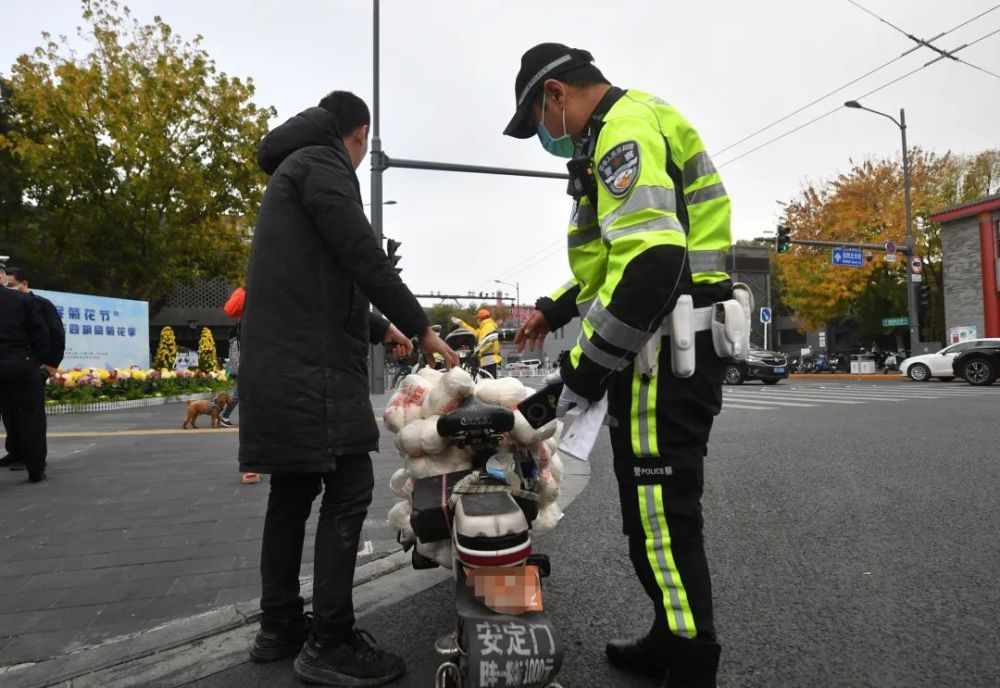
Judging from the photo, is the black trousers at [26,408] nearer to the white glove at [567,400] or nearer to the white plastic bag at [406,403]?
the white plastic bag at [406,403]

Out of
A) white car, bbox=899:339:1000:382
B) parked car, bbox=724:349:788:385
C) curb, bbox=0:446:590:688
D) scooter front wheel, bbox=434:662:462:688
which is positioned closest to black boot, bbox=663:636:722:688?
scooter front wheel, bbox=434:662:462:688

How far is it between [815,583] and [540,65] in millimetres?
2424

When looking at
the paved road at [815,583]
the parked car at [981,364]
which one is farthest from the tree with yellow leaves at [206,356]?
the parked car at [981,364]

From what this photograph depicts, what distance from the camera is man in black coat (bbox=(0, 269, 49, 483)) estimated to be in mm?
5316

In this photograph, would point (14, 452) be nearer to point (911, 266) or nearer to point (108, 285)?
point (108, 285)

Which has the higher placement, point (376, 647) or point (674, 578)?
point (674, 578)

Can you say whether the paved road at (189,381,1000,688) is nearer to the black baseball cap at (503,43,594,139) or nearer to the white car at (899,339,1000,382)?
the black baseball cap at (503,43,594,139)

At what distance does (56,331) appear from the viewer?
5723 millimetres

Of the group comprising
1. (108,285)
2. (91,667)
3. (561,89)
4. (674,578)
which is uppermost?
(108,285)

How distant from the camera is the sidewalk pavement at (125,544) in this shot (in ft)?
8.79

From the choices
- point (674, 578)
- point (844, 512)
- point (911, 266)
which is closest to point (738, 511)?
point (844, 512)

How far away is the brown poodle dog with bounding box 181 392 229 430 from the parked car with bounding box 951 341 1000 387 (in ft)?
62.1

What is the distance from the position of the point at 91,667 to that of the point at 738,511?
3.49 m

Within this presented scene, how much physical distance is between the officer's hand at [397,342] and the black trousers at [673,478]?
49.6 inches
